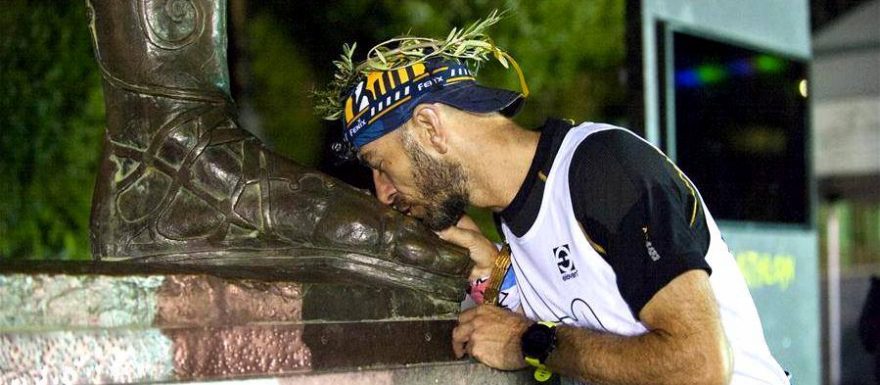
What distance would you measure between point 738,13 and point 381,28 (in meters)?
4.44

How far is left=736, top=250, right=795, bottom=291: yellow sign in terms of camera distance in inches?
205

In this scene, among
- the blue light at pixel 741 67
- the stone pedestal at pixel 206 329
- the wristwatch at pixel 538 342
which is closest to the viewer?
the stone pedestal at pixel 206 329

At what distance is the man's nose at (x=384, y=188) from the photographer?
288 cm

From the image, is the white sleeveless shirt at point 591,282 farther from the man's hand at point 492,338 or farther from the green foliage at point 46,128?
the green foliage at point 46,128

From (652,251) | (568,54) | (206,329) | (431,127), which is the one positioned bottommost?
(206,329)

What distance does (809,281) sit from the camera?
5.79m

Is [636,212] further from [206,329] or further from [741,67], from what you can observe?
[741,67]

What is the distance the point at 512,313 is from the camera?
263 centimetres

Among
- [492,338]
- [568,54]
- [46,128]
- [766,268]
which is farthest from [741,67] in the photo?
[568,54]

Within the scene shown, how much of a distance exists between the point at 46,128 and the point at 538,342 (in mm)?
5138

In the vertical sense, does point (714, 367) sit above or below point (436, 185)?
below

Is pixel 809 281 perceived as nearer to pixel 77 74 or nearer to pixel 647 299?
pixel 647 299

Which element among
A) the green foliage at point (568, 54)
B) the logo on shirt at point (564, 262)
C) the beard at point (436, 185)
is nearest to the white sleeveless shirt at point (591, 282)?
the logo on shirt at point (564, 262)

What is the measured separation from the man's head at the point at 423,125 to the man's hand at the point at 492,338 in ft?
0.99
